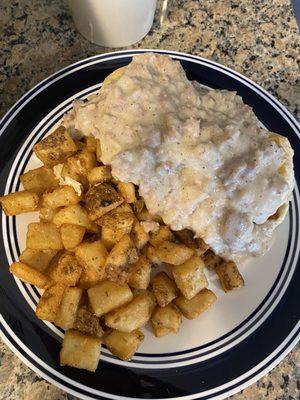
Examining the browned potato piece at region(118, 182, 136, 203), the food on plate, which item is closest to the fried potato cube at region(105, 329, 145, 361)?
the food on plate

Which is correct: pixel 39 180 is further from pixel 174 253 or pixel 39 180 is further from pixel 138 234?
pixel 174 253

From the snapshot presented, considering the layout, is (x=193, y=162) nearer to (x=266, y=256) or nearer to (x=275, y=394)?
(x=266, y=256)

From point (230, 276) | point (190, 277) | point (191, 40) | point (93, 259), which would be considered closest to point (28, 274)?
point (93, 259)

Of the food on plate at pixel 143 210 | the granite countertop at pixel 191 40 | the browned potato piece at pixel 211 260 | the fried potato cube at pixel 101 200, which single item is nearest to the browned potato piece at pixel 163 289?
the food on plate at pixel 143 210

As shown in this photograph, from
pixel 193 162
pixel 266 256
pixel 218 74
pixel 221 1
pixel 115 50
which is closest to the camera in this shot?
pixel 193 162

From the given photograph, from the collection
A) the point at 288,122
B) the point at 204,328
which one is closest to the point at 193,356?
the point at 204,328
